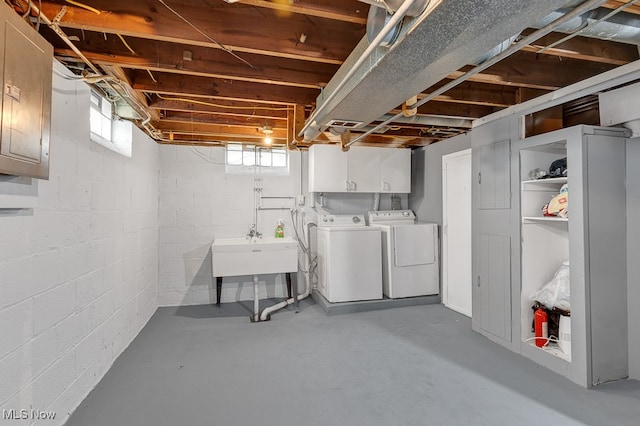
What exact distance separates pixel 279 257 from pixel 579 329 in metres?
2.61

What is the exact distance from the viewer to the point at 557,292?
230cm

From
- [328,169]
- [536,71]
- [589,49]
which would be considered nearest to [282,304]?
[328,169]

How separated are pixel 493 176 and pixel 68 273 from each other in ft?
10.6

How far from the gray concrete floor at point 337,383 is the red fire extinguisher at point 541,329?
0.64ft

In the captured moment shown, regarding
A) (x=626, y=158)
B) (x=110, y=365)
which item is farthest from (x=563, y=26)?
(x=110, y=365)

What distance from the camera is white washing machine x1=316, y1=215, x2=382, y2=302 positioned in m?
3.49

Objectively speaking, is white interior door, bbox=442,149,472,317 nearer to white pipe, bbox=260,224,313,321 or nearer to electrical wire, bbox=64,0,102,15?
white pipe, bbox=260,224,313,321

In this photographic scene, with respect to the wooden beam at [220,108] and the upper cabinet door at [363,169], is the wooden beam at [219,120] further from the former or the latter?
the upper cabinet door at [363,169]

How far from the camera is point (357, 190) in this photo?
391 cm

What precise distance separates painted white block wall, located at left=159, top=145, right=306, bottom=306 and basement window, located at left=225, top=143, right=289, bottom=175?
86mm

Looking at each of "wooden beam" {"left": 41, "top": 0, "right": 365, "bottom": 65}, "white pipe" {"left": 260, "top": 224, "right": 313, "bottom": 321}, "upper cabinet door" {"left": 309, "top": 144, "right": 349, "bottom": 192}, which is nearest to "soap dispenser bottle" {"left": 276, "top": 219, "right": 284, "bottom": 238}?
"white pipe" {"left": 260, "top": 224, "right": 313, "bottom": 321}

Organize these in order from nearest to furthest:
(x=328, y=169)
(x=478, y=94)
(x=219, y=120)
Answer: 1. (x=478, y=94)
2. (x=219, y=120)
3. (x=328, y=169)

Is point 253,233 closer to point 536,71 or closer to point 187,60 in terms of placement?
point 187,60

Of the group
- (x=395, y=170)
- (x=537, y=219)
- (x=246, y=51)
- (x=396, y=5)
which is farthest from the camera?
(x=395, y=170)
